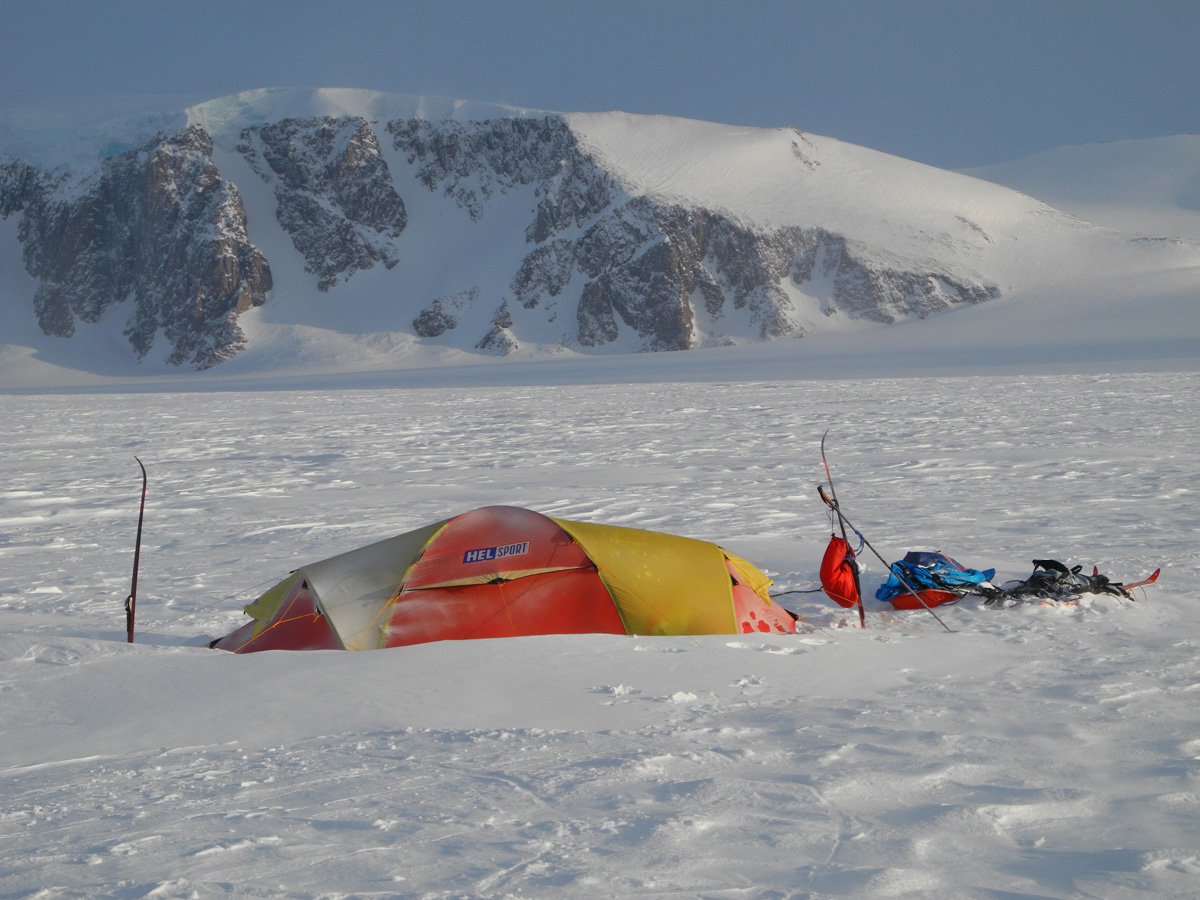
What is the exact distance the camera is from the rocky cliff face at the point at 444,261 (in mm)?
91750

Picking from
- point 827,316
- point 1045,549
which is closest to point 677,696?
point 1045,549

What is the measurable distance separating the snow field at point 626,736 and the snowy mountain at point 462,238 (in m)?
76.5

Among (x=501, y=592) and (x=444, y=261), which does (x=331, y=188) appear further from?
(x=501, y=592)

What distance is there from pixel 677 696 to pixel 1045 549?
4.83 meters

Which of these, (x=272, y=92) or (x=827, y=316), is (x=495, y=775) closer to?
(x=827, y=316)

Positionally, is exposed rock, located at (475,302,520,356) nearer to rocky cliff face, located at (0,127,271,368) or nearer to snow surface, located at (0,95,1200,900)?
rocky cliff face, located at (0,127,271,368)

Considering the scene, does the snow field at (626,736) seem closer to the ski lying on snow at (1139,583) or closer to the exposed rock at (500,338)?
the ski lying on snow at (1139,583)

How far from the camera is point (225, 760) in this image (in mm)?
3893

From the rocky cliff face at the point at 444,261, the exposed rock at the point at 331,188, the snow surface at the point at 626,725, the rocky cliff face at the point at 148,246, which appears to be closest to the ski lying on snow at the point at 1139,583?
the snow surface at the point at 626,725

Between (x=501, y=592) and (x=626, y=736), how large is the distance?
1.94m

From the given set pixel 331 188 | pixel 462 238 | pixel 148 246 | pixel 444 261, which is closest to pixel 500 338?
pixel 444 261

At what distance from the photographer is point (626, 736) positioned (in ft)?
13.4

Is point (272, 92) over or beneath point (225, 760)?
over

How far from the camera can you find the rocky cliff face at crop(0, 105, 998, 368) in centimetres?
9175
